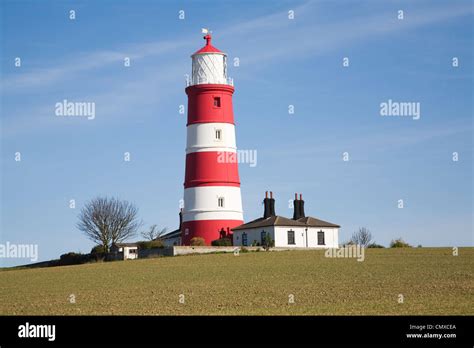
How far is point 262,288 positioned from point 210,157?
28850 millimetres

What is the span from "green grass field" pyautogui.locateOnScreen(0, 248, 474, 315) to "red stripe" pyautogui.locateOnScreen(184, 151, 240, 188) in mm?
10249

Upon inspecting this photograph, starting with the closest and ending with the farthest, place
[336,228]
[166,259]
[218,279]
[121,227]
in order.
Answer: [218,279], [166,259], [336,228], [121,227]

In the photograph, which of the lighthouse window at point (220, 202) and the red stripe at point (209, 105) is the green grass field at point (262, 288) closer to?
the lighthouse window at point (220, 202)

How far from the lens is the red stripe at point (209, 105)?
5916cm

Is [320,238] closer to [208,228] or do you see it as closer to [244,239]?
[244,239]

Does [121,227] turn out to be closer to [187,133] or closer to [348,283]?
[187,133]

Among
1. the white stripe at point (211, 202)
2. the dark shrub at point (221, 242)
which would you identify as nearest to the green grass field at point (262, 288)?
the dark shrub at point (221, 242)

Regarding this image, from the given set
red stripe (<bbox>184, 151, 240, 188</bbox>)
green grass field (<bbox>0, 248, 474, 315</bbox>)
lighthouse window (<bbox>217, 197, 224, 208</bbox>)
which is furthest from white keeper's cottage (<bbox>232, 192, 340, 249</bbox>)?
green grass field (<bbox>0, 248, 474, 315</bbox>)

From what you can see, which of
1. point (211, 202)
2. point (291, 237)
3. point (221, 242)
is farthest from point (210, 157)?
point (291, 237)

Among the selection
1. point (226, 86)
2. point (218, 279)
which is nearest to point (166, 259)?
point (226, 86)

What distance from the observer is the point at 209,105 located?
5941 cm

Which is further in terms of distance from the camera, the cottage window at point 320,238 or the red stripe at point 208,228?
the cottage window at point 320,238
